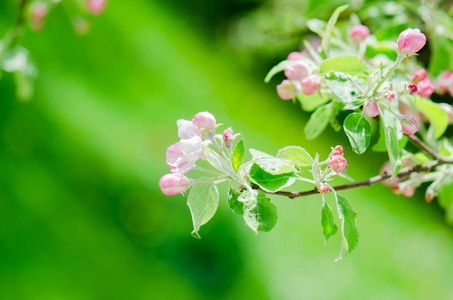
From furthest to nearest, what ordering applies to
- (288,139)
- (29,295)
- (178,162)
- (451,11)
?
(288,139)
(29,295)
(451,11)
(178,162)

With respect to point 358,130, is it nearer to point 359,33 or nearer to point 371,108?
point 371,108

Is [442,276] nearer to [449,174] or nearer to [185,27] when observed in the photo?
[449,174]

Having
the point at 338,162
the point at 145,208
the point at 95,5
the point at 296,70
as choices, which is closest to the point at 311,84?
the point at 296,70

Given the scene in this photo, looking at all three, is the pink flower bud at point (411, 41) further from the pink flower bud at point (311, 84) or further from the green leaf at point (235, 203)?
the green leaf at point (235, 203)

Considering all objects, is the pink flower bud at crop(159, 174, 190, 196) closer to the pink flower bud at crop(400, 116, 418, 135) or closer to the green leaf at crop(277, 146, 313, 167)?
the green leaf at crop(277, 146, 313, 167)

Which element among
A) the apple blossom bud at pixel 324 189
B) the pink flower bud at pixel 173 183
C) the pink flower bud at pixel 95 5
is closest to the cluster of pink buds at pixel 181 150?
the pink flower bud at pixel 173 183

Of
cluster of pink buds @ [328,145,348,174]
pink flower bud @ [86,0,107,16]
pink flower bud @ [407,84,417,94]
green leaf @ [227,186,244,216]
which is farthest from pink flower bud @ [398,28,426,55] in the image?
pink flower bud @ [86,0,107,16]

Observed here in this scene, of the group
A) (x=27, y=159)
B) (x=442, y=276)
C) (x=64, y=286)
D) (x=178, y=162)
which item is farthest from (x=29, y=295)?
(x=442, y=276)
